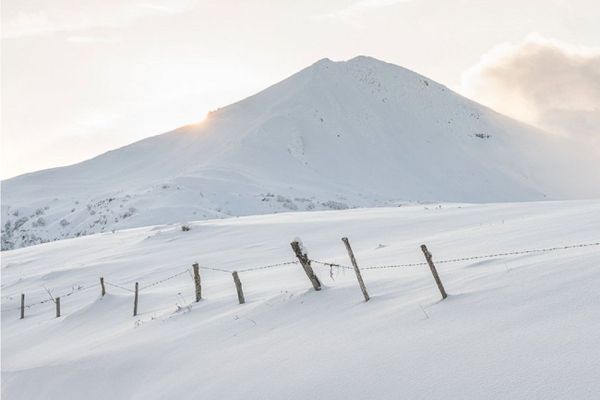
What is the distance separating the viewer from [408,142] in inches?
4424

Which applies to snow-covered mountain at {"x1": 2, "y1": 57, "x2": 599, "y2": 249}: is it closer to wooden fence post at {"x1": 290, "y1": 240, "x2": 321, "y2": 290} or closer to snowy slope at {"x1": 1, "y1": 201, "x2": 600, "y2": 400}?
snowy slope at {"x1": 1, "y1": 201, "x2": 600, "y2": 400}

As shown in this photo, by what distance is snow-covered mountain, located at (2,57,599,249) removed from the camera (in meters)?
65.1

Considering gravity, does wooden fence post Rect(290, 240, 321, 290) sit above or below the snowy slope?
above

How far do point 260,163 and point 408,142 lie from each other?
35499 millimetres

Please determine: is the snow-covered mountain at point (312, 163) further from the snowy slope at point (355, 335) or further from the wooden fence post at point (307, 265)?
the wooden fence post at point (307, 265)

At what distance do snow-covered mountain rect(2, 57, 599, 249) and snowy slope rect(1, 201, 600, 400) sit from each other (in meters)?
38.9

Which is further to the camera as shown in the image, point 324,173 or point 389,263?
point 324,173

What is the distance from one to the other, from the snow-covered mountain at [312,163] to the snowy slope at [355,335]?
128ft

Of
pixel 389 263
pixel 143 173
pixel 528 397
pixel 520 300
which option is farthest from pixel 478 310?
pixel 143 173

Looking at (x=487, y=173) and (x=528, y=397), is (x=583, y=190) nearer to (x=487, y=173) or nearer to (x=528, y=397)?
(x=487, y=173)

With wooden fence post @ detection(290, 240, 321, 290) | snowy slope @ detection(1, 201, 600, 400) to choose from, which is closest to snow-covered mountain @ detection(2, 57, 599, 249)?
snowy slope @ detection(1, 201, 600, 400)

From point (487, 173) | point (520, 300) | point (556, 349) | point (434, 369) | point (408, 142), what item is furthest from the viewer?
point (408, 142)

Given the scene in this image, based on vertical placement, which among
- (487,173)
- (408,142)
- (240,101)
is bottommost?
(487,173)

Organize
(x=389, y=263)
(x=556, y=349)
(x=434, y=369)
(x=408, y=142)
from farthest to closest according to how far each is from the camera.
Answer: (x=408, y=142)
(x=389, y=263)
(x=434, y=369)
(x=556, y=349)
